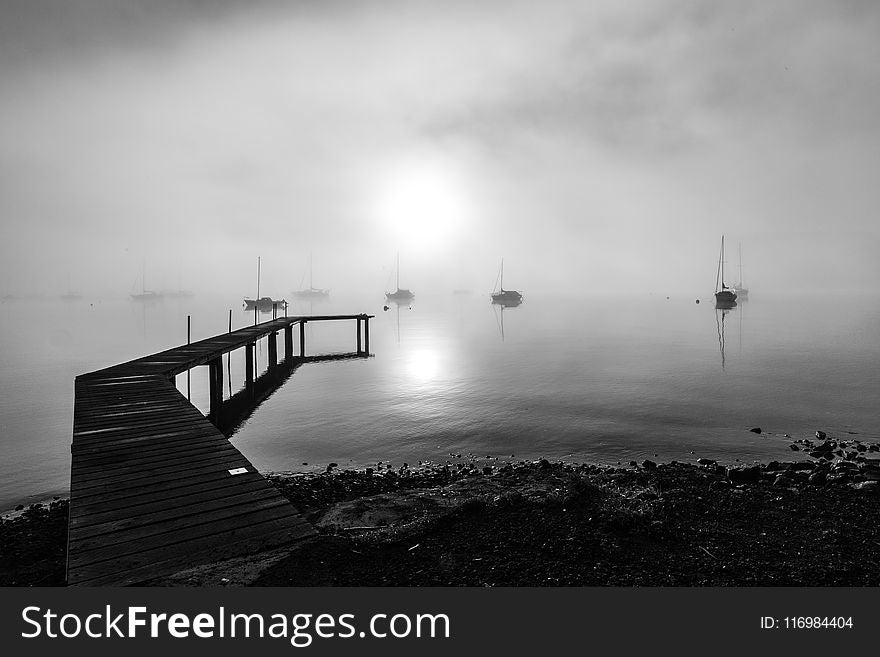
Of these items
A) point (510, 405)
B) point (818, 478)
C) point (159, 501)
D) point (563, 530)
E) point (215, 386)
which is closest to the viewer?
point (159, 501)

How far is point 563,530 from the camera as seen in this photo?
7.75 metres

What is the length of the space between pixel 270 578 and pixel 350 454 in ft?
37.7

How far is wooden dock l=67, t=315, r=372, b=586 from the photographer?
5363mm

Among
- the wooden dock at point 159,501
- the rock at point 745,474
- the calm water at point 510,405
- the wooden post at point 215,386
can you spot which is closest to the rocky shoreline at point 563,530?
the rock at point 745,474

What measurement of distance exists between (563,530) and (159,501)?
5876 mm

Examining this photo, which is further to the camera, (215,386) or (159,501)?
(215,386)

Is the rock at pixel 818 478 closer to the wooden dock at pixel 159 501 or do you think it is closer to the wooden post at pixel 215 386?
the wooden dock at pixel 159 501

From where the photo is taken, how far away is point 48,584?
759 cm

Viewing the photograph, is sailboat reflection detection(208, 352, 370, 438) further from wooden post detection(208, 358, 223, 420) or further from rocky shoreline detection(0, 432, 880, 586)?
rocky shoreline detection(0, 432, 880, 586)

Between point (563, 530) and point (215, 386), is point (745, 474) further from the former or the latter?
point (215, 386)

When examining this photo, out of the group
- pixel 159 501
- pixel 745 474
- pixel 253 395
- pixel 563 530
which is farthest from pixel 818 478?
pixel 253 395

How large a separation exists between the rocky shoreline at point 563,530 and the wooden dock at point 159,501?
0.50m

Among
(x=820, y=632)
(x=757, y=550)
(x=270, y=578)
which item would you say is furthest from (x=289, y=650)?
(x=757, y=550)

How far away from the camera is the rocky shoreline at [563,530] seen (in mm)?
6059
